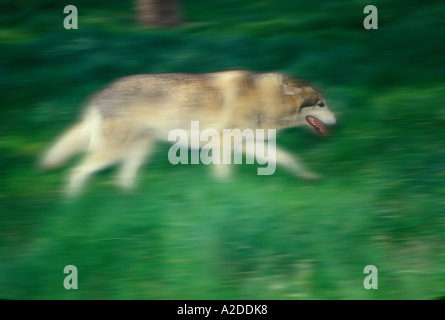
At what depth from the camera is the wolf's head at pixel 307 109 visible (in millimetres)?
8023

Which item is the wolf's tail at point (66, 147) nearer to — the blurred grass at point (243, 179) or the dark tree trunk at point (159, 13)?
the blurred grass at point (243, 179)

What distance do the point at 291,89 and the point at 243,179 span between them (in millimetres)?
959

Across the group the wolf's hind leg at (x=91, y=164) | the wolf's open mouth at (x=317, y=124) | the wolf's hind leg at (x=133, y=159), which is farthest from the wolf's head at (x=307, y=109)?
the wolf's hind leg at (x=91, y=164)

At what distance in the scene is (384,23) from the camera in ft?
28.8

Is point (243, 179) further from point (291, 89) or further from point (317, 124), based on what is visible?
point (291, 89)

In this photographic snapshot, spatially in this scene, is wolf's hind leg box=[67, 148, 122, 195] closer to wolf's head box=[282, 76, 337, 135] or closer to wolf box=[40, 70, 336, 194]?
wolf box=[40, 70, 336, 194]

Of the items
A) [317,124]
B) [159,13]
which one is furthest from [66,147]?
[317,124]

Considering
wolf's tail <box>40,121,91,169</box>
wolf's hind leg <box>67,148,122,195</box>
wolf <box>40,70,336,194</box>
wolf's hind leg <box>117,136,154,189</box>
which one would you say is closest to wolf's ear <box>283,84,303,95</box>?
wolf <box>40,70,336,194</box>

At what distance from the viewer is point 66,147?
795 centimetres

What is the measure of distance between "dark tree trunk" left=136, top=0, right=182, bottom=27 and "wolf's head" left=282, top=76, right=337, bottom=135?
138 centimetres

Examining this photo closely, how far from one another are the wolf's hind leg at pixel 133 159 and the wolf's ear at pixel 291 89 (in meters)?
1.27

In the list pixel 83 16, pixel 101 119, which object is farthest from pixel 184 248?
pixel 83 16

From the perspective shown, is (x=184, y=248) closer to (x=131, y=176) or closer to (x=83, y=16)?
(x=131, y=176)

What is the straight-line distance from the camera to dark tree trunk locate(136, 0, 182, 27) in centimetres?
874
